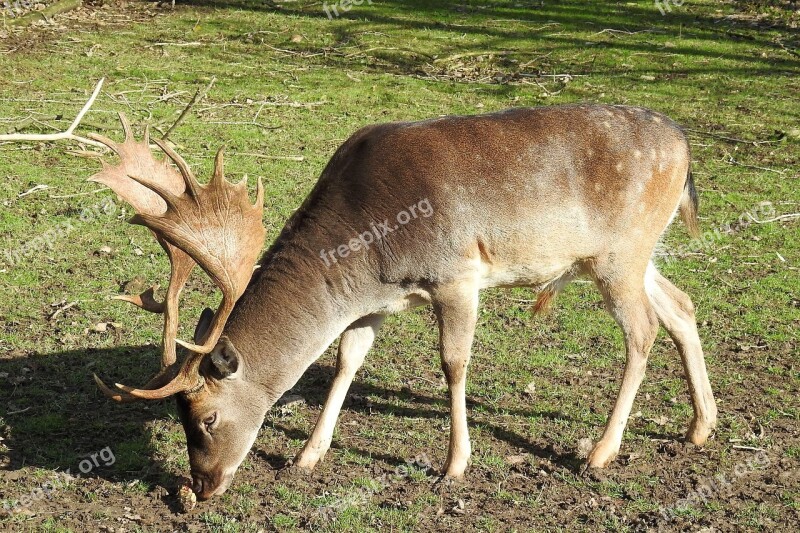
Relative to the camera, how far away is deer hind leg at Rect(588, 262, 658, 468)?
6523 mm

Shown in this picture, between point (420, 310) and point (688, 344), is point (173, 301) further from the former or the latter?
point (688, 344)

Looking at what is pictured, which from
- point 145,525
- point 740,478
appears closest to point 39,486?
point 145,525

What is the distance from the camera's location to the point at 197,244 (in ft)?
18.7

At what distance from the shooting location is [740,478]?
6305 millimetres

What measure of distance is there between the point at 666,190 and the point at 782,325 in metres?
2.50

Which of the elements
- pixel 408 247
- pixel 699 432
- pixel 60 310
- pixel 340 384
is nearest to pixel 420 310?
pixel 340 384

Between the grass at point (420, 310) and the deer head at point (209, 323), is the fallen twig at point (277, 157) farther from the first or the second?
the deer head at point (209, 323)

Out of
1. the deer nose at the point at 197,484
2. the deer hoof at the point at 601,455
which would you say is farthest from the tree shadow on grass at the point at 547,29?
the deer nose at the point at 197,484

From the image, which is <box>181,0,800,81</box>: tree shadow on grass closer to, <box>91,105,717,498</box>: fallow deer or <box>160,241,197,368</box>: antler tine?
<box>91,105,717,498</box>: fallow deer

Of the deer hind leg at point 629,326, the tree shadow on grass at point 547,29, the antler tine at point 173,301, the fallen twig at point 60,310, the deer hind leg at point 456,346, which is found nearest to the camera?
the antler tine at point 173,301

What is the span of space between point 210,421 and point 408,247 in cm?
154

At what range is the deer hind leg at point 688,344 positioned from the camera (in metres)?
6.73

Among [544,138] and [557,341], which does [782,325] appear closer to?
[557,341]

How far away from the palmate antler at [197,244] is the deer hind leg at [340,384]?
101 centimetres
